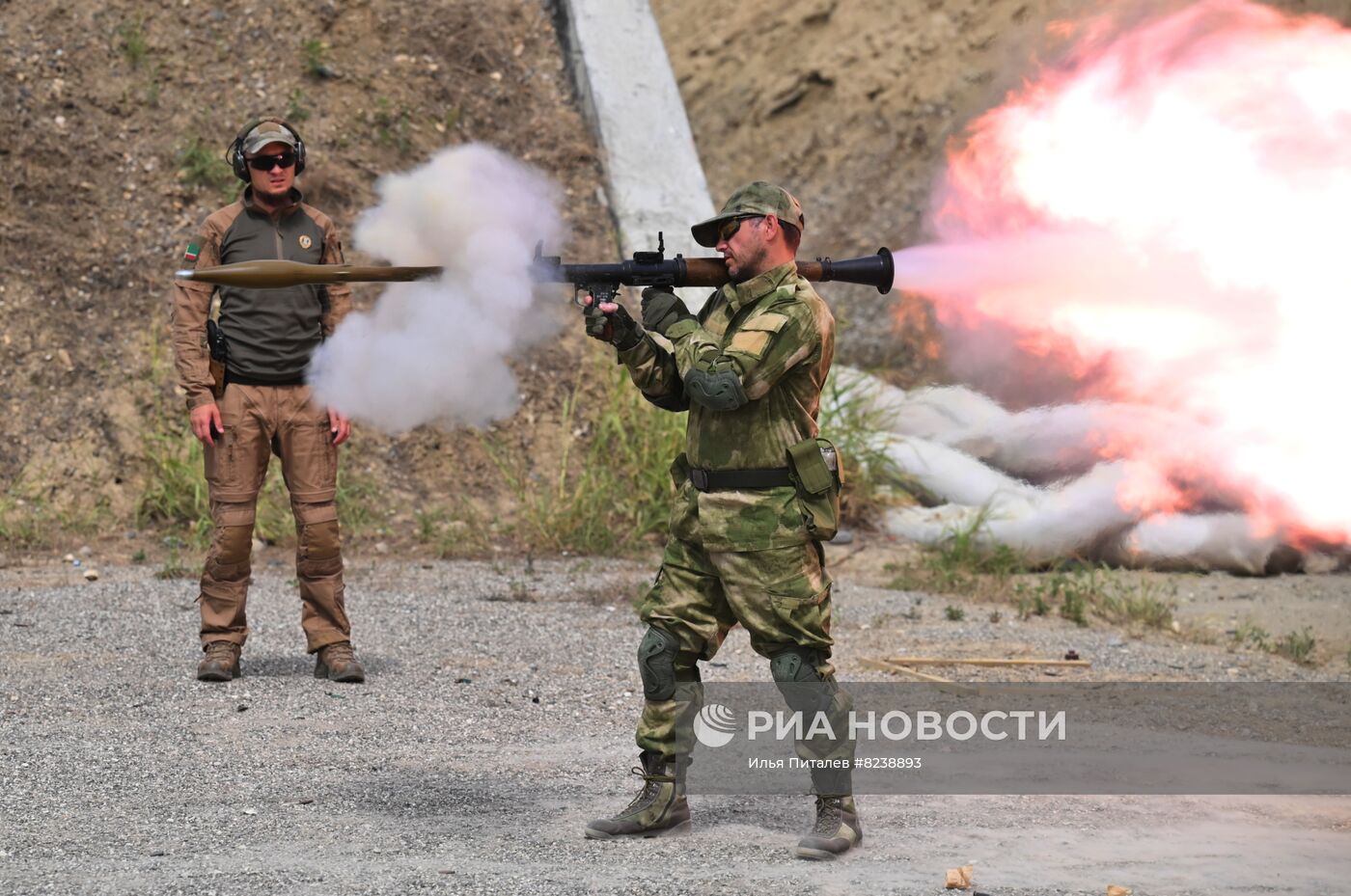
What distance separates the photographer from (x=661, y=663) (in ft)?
15.9

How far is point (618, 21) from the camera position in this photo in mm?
14062

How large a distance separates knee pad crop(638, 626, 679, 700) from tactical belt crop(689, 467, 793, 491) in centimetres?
48

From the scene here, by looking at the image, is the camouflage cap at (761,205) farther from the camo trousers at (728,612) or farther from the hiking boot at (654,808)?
the hiking boot at (654,808)

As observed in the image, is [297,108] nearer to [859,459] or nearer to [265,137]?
[859,459]

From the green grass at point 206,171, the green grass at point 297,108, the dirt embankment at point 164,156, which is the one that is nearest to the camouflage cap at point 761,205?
the dirt embankment at point 164,156

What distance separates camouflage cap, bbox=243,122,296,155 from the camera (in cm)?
664

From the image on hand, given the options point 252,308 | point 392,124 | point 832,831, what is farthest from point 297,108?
point 832,831

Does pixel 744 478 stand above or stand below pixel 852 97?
below

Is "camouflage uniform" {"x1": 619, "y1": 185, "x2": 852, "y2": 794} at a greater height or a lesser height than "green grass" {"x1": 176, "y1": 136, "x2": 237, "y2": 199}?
lesser

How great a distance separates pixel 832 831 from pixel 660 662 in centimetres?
72

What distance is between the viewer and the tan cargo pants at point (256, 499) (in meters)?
6.80

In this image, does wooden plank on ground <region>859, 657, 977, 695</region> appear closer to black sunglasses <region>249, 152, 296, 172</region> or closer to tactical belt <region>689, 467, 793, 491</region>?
tactical belt <region>689, 467, 793, 491</region>

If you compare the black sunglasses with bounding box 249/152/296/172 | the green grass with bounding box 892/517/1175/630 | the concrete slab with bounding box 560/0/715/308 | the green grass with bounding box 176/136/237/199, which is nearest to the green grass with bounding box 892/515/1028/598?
the green grass with bounding box 892/517/1175/630

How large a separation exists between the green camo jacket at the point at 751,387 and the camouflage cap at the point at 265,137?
8.05 ft
